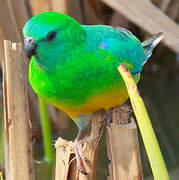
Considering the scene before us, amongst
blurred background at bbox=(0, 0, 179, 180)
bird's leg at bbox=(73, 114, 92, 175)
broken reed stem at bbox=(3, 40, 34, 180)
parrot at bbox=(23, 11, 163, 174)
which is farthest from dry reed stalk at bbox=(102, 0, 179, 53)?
broken reed stem at bbox=(3, 40, 34, 180)

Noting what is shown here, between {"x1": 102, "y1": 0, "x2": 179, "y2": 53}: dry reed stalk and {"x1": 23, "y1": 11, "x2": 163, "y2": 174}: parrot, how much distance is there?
2.40 feet

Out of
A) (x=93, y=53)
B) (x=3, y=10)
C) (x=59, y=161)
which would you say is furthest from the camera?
(x=3, y=10)

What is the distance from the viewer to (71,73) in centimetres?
145

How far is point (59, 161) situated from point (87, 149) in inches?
4.4

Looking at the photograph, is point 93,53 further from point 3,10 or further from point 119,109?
point 3,10

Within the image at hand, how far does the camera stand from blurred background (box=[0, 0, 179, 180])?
2.27 m

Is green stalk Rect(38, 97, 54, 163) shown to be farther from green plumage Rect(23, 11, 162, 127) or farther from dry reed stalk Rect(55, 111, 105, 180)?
dry reed stalk Rect(55, 111, 105, 180)

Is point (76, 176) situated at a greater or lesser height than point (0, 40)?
lesser

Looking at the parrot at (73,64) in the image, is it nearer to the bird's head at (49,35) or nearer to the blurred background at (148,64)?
the bird's head at (49,35)

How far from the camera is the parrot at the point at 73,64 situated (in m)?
1.34

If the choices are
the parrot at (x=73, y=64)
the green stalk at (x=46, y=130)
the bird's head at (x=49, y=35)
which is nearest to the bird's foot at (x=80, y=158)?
the parrot at (x=73, y=64)

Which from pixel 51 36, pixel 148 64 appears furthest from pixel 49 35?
pixel 148 64

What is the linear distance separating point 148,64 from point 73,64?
2.53 metres

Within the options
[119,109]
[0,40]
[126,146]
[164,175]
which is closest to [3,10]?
[0,40]
